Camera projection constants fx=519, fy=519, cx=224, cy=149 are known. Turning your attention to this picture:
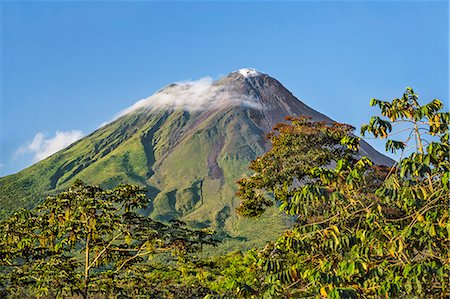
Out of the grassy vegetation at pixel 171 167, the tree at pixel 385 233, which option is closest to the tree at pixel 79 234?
the tree at pixel 385 233

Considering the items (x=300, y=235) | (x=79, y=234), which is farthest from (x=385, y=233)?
(x=79, y=234)

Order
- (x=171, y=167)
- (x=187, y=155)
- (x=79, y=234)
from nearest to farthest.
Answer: (x=79, y=234), (x=171, y=167), (x=187, y=155)

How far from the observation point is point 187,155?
11906 centimetres

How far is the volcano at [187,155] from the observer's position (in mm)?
94500

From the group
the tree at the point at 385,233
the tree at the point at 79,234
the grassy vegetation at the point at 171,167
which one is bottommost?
the tree at the point at 385,233

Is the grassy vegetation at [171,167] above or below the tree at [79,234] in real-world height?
above

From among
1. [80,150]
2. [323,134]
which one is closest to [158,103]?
[80,150]

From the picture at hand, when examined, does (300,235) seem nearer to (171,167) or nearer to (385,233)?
(385,233)

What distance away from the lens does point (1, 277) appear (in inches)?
366

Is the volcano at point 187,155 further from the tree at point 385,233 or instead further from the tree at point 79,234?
the tree at point 385,233

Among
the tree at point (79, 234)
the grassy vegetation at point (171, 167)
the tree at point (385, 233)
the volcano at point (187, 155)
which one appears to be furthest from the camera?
the volcano at point (187, 155)

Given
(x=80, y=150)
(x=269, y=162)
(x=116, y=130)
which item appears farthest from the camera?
(x=116, y=130)

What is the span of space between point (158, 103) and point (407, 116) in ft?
492

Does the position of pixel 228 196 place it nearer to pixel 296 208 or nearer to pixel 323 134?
pixel 323 134
